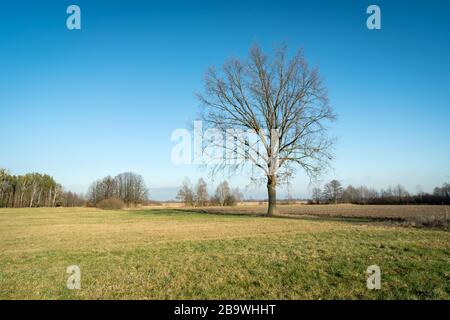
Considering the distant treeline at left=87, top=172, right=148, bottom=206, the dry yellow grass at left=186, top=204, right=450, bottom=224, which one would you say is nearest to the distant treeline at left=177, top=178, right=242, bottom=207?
the distant treeline at left=87, top=172, right=148, bottom=206

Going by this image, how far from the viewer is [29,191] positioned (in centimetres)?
10100

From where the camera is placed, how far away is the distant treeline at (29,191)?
9475 centimetres

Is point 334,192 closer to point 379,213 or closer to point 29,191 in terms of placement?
point 379,213

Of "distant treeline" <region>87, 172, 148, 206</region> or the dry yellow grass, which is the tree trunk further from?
"distant treeline" <region>87, 172, 148, 206</region>

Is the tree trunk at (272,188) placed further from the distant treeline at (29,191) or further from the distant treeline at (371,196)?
the distant treeline at (29,191)

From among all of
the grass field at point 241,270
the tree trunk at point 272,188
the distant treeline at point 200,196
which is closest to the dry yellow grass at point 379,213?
the tree trunk at point 272,188

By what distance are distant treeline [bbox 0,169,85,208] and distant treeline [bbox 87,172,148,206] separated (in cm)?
1420

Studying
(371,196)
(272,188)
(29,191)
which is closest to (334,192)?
(371,196)

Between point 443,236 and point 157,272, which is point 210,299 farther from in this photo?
point 443,236

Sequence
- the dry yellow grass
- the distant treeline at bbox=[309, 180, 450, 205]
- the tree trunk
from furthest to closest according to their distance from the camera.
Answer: the distant treeline at bbox=[309, 180, 450, 205], the tree trunk, the dry yellow grass

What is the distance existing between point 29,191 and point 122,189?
31929 mm

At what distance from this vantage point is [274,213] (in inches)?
1081

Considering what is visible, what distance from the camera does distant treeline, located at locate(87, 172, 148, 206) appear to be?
11056 centimetres
